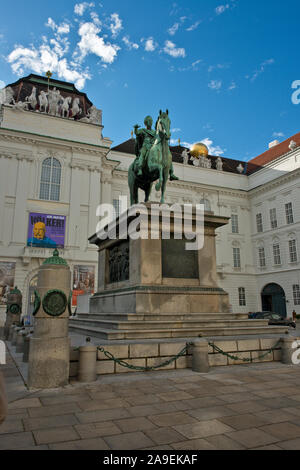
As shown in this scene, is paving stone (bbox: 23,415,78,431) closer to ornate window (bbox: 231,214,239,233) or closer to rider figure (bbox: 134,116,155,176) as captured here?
rider figure (bbox: 134,116,155,176)

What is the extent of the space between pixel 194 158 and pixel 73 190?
20349mm

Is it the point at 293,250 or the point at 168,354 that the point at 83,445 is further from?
the point at 293,250

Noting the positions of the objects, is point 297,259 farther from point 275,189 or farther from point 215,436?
point 215,436

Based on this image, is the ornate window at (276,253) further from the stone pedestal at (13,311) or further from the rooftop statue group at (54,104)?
the stone pedestal at (13,311)

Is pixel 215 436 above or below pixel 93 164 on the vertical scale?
below

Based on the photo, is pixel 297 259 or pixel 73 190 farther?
pixel 297 259

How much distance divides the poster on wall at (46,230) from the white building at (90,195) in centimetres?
10

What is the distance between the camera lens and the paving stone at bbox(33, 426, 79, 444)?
3301 millimetres

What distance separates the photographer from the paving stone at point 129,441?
3.15 meters

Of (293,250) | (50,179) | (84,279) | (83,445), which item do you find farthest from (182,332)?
(293,250)

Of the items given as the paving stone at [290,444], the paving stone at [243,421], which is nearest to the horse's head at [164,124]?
the paving stone at [243,421]

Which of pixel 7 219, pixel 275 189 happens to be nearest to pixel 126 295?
pixel 7 219

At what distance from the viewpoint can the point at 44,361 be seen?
551 cm

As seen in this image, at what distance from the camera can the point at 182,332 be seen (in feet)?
27.0
